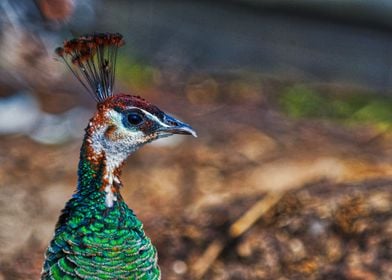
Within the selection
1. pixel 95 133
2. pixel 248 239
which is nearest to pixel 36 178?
pixel 248 239

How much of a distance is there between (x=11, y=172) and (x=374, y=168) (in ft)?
5.58

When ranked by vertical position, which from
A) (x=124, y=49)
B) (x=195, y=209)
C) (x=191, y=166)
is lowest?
(x=195, y=209)

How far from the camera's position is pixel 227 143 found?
441 centimetres

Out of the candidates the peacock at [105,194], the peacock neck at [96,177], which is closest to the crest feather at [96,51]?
the peacock at [105,194]

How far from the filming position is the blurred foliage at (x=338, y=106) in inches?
204

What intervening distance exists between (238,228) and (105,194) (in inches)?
54.4

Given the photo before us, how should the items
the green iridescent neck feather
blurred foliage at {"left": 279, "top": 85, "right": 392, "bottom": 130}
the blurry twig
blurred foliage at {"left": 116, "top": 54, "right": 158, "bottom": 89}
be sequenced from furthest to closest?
blurred foliage at {"left": 116, "top": 54, "right": 158, "bottom": 89}
blurred foliage at {"left": 279, "top": 85, "right": 392, "bottom": 130}
the blurry twig
the green iridescent neck feather

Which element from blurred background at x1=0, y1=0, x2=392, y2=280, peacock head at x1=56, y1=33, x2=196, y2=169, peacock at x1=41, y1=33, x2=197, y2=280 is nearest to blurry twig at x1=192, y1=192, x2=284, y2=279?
blurred background at x1=0, y1=0, x2=392, y2=280

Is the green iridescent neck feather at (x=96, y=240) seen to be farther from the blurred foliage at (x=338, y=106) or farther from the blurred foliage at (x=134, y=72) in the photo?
the blurred foliage at (x=134, y=72)

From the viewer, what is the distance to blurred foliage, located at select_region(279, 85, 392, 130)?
17.0 feet

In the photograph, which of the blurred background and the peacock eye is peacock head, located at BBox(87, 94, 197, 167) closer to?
the peacock eye

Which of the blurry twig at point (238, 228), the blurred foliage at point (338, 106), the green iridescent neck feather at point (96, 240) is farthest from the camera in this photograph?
the blurred foliage at point (338, 106)

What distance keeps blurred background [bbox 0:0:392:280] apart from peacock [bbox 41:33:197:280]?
47.6 inches

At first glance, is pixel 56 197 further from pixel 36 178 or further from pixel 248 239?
pixel 248 239
